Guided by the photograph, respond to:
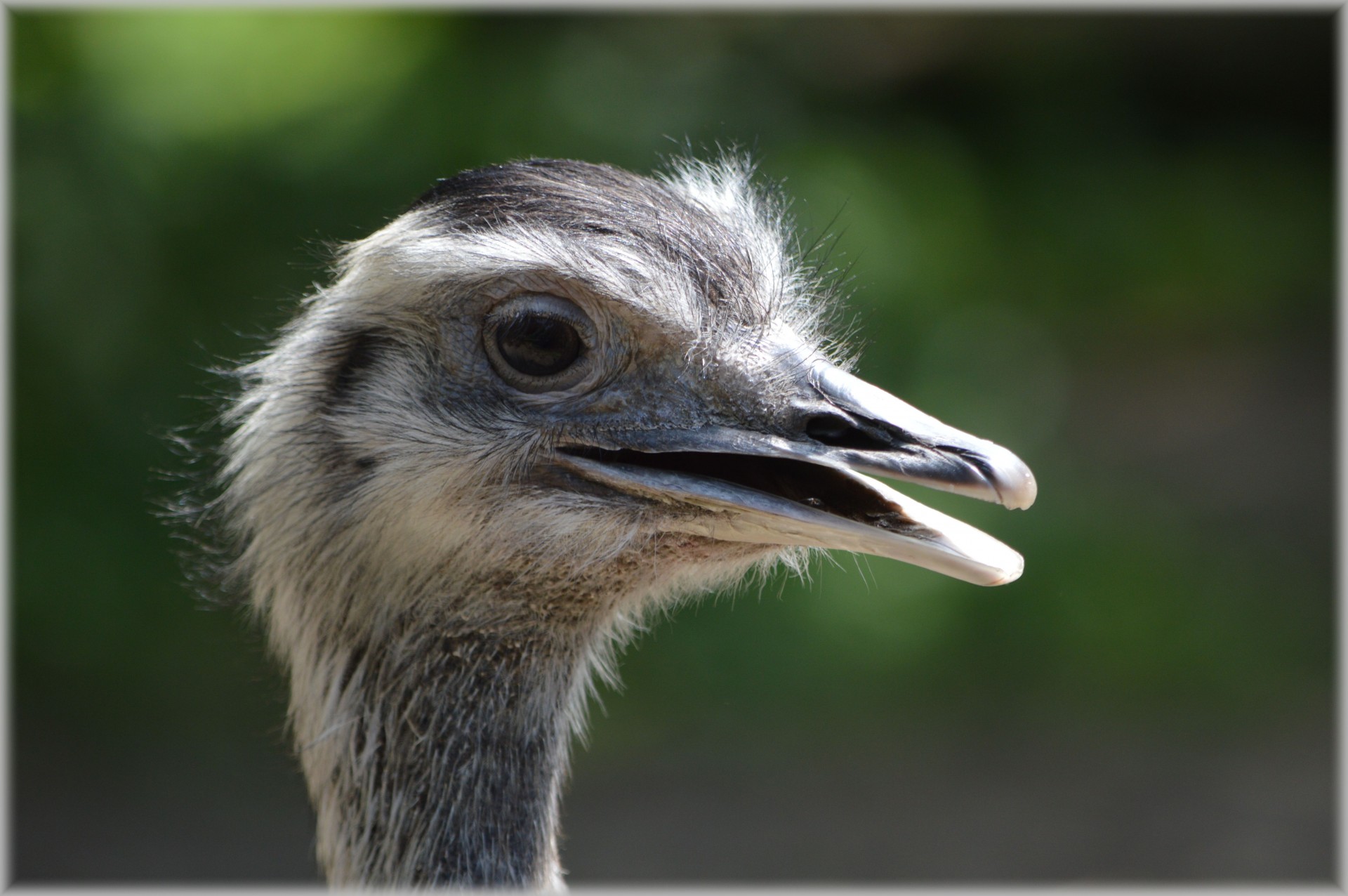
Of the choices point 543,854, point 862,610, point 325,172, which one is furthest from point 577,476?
point 862,610

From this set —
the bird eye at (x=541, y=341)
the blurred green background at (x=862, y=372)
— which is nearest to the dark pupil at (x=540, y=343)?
the bird eye at (x=541, y=341)

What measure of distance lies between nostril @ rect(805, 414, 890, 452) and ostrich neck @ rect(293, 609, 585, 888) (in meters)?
0.52

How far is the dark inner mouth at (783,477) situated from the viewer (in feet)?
5.74

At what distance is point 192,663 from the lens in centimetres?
486

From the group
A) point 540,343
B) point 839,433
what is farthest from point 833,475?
point 540,343

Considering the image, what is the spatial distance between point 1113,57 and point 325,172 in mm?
3670

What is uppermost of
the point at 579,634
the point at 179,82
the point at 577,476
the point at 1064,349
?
the point at 179,82

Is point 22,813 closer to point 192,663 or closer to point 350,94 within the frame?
point 192,663

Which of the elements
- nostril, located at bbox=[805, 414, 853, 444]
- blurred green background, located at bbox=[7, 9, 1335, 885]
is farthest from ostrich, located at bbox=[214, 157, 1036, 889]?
blurred green background, located at bbox=[7, 9, 1335, 885]

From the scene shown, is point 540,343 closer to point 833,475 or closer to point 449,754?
point 833,475

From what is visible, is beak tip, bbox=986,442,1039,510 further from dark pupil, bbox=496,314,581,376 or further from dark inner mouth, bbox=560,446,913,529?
dark pupil, bbox=496,314,581,376

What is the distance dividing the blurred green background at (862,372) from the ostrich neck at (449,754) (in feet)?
5.60

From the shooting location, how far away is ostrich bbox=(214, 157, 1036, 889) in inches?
74.7

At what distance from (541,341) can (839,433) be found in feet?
1.45
